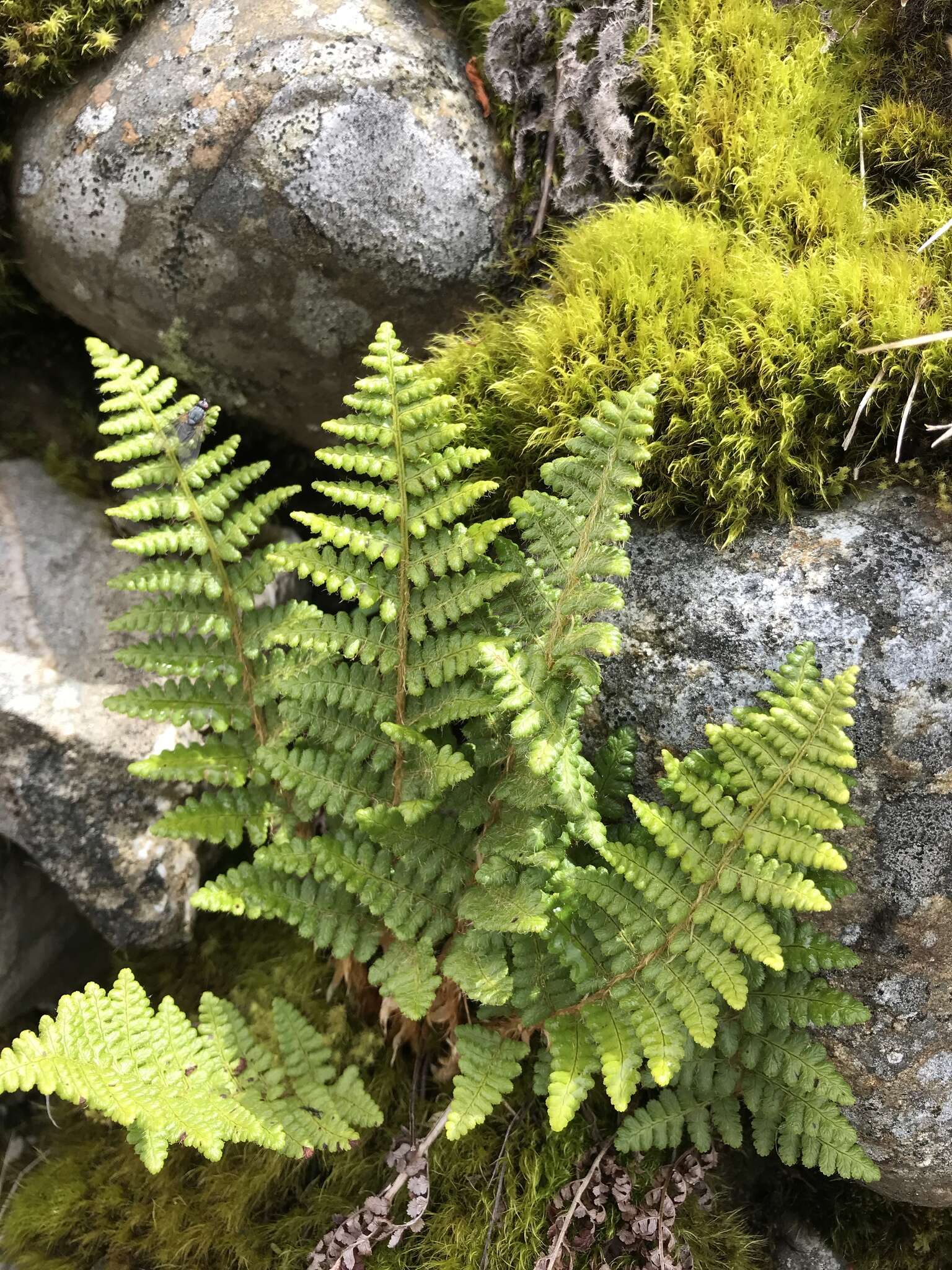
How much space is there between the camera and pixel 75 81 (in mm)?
3578

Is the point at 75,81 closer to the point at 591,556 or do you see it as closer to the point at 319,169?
the point at 319,169

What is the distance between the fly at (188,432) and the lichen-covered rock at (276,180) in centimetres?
59

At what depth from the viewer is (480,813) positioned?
2.89 meters

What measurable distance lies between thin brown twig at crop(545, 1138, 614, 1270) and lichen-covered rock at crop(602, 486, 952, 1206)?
2.91 ft

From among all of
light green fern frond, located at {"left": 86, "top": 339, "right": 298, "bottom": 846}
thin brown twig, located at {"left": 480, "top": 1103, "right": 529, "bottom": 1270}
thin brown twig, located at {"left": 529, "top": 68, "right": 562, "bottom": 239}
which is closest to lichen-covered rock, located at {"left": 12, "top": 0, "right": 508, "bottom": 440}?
thin brown twig, located at {"left": 529, "top": 68, "right": 562, "bottom": 239}

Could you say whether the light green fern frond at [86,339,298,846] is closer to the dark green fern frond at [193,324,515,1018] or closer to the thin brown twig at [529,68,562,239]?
the dark green fern frond at [193,324,515,1018]

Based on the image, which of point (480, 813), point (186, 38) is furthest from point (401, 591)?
point (186, 38)

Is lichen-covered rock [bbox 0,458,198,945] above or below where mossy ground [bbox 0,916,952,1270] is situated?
above

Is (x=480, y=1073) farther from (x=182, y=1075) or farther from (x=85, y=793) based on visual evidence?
(x=85, y=793)

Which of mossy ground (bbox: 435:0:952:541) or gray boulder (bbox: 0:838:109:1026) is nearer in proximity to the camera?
mossy ground (bbox: 435:0:952:541)

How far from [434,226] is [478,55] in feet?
2.73

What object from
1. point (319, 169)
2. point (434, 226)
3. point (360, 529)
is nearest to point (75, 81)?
point (319, 169)

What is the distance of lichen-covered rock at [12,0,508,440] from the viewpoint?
329 centimetres

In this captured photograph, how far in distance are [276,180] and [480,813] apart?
96.8 inches
